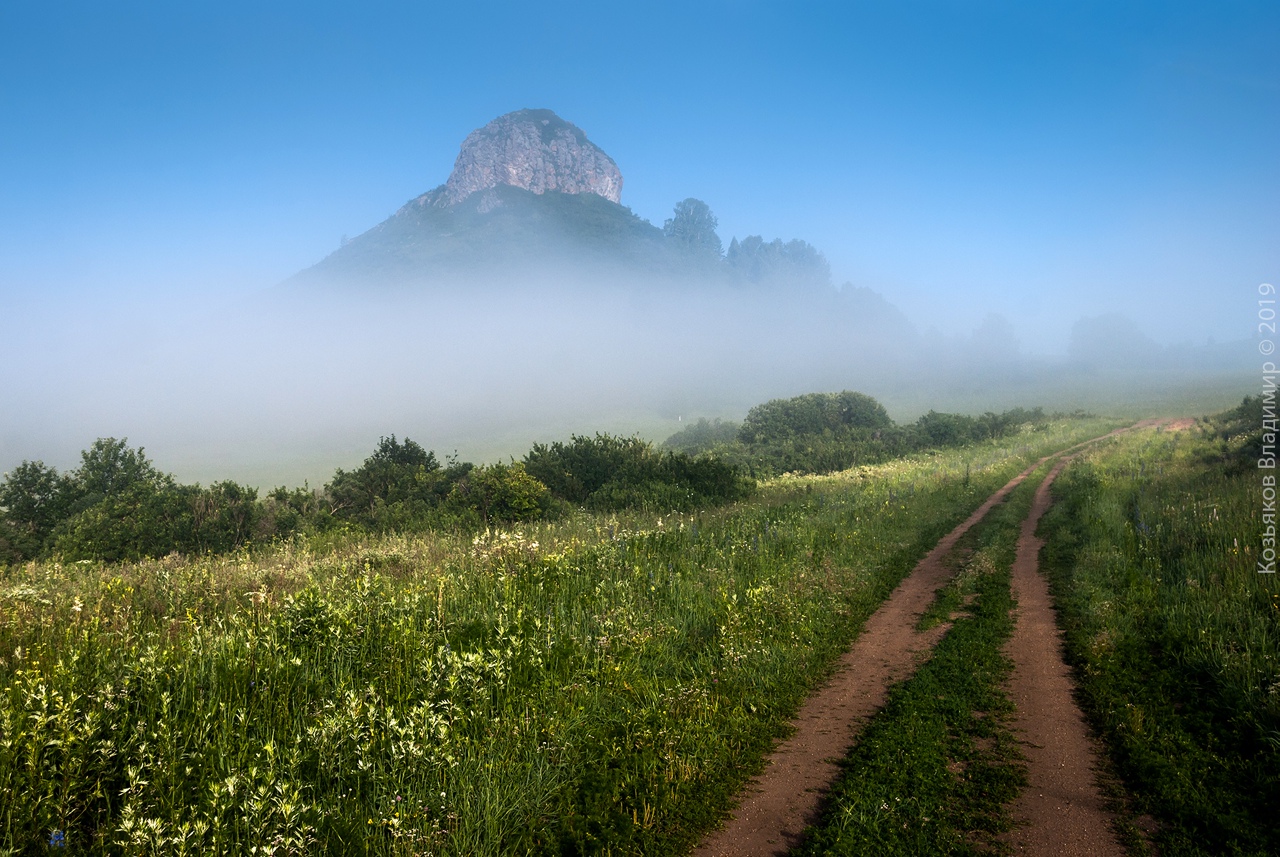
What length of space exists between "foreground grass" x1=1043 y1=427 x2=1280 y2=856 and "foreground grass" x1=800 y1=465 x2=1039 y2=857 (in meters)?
1.01

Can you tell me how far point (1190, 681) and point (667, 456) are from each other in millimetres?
22460

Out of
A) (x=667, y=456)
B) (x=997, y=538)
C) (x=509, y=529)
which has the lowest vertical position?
(x=997, y=538)

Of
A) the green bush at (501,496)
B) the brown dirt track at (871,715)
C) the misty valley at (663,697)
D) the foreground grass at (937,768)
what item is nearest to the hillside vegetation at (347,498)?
the green bush at (501,496)

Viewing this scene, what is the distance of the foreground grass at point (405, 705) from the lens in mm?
4051

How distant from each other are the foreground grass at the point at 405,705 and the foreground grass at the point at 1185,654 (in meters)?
3.29

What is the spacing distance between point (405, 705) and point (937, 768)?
507 cm

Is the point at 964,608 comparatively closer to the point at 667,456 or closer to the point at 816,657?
the point at 816,657

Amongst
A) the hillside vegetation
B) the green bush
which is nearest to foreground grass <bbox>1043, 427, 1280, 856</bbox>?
the hillside vegetation

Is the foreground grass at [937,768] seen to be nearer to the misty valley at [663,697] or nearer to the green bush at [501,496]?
the misty valley at [663,697]

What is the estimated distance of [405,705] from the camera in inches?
227

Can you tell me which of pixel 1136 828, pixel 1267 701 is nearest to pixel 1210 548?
pixel 1267 701

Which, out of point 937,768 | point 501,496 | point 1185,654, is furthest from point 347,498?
point 1185,654

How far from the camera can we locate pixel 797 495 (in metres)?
25.5

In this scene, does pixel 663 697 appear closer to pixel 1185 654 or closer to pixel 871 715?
pixel 871 715
